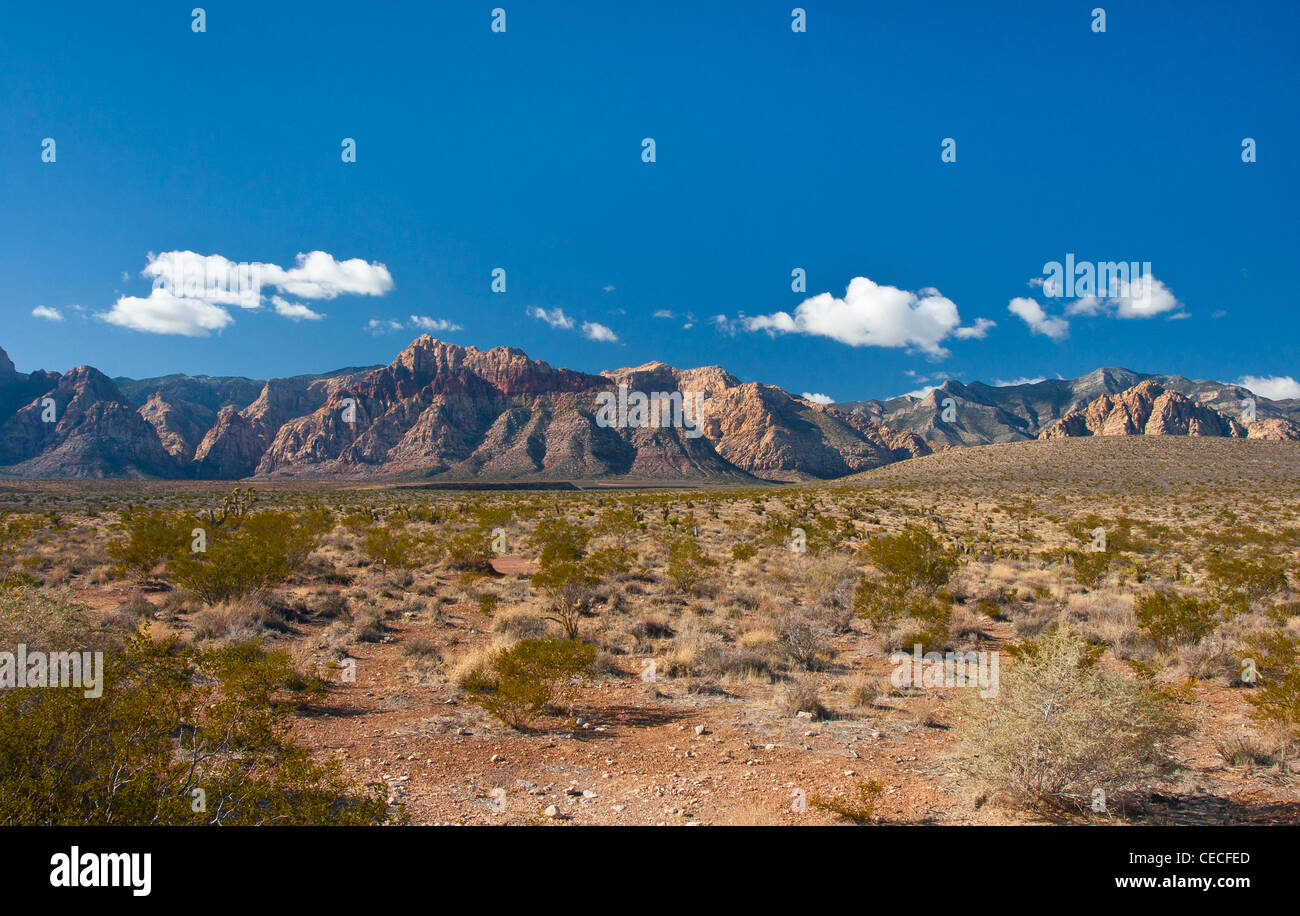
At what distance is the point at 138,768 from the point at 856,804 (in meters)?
6.26

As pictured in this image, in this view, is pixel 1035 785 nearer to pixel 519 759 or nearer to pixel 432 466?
pixel 519 759

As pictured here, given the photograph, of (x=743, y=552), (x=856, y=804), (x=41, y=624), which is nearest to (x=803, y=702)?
(x=856, y=804)

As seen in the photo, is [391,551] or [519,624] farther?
[391,551]

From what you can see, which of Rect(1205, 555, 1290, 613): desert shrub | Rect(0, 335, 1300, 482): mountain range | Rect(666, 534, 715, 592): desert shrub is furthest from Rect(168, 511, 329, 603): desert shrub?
Rect(0, 335, 1300, 482): mountain range

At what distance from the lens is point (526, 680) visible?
27.2 ft

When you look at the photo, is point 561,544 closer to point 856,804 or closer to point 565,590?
point 565,590

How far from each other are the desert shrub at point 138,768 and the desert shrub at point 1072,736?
5.84 m

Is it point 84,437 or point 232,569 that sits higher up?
point 84,437

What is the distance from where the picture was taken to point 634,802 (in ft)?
20.4
